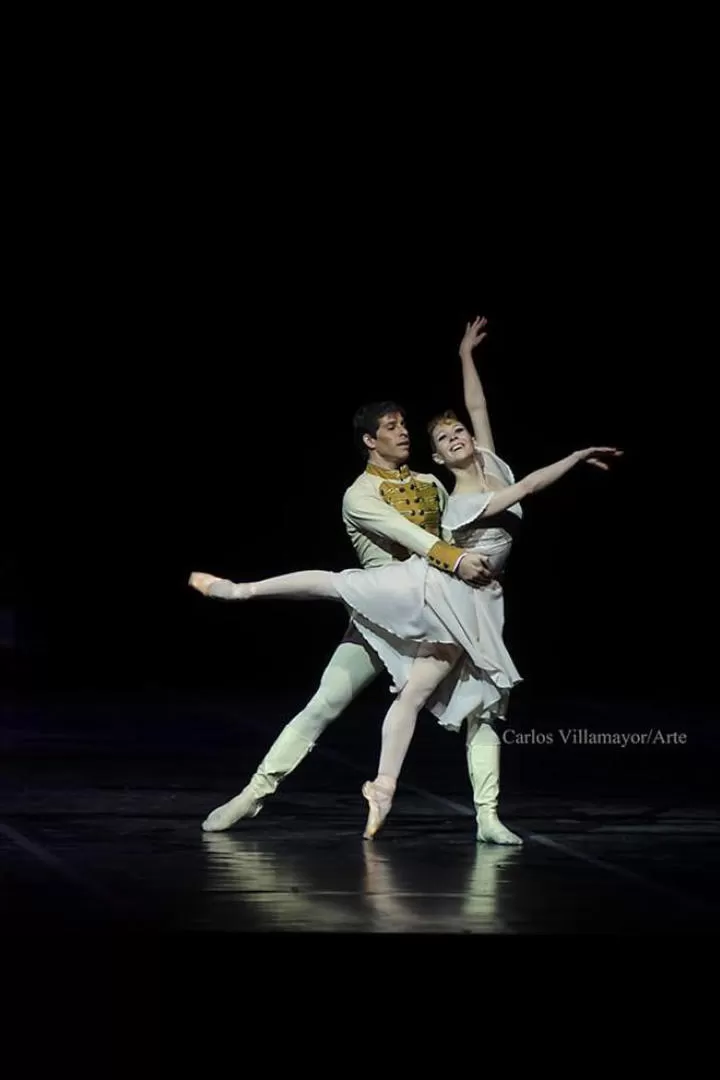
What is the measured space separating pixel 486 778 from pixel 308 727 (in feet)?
1.67

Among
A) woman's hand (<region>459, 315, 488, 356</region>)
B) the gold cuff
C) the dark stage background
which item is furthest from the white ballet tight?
the dark stage background

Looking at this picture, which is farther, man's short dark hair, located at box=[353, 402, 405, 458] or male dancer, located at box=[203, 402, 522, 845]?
man's short dark hair, located at box=[353, 402, 405, 458]

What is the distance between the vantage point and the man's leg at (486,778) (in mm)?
5496

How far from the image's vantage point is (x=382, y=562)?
5785 mm

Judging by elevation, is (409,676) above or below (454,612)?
below

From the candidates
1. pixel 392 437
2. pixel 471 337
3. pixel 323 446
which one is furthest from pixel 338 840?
pixel 323 446

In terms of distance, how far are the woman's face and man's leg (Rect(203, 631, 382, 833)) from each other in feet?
1.91

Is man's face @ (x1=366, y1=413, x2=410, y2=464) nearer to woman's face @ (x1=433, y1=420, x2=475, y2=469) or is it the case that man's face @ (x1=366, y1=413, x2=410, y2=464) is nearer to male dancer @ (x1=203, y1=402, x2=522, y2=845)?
male dancer @ (x1=203, y1=402, x2=522, y2=845)

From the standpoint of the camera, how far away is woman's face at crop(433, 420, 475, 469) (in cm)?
551

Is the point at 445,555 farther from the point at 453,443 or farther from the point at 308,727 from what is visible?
the point at 308,727

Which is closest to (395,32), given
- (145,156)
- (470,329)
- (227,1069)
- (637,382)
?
(145,156)

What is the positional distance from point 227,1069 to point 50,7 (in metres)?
5.61

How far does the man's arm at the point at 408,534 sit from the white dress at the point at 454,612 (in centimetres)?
5

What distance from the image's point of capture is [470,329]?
5.83 metres
